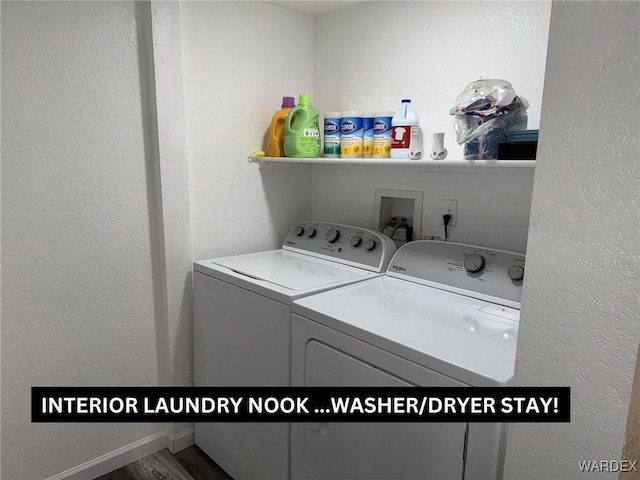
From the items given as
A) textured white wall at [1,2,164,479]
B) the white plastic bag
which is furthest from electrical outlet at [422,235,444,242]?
textured white wall at [1,2,164,479]

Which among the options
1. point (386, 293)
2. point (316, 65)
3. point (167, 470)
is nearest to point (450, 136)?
point (386, 293)

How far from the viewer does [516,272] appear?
1.62m

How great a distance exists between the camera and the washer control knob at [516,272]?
160cm

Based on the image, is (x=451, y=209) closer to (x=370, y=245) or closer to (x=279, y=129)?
(x=370, y=245)

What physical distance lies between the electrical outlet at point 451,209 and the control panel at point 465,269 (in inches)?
5.7

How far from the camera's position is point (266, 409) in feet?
6.21

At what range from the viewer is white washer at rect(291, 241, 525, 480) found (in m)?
1.18

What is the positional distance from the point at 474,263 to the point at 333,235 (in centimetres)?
76

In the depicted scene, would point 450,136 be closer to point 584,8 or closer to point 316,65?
point 316,65

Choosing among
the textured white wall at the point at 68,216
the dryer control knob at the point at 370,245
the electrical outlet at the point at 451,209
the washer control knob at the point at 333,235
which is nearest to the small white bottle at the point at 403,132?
the electrical outlet at the point at 451,209

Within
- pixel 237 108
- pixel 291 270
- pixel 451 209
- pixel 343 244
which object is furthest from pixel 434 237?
pixel 237 108

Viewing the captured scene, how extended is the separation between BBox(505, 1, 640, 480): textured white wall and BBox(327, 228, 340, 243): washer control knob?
138cm

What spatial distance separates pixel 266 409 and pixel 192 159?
1193mm

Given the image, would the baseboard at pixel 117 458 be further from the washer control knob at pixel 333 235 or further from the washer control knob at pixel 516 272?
the washer control knob at pixel 516 272
